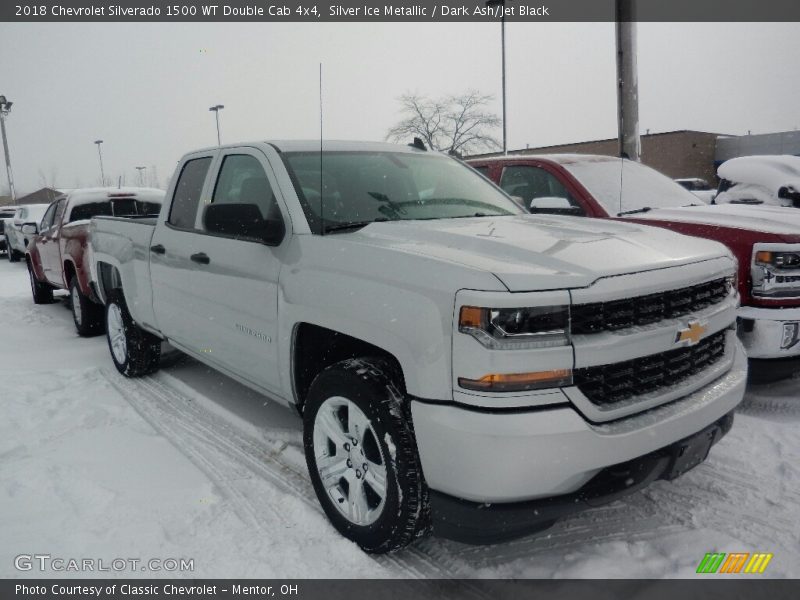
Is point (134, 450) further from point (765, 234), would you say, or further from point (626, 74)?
point (626, 74)

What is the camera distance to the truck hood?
86.2 inches

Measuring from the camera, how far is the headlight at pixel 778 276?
12.8 ft

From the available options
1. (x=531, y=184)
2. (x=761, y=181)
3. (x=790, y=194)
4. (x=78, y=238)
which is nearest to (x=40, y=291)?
(x=78, y=238)

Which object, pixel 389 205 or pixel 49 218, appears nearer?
pixel 389 205

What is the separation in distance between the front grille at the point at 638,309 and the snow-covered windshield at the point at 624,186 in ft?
8.60

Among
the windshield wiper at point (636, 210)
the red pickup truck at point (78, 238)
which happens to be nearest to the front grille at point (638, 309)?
the windshield wiper at point (636, 210)

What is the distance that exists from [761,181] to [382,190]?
521 cm

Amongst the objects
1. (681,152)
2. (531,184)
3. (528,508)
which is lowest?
(528,508)

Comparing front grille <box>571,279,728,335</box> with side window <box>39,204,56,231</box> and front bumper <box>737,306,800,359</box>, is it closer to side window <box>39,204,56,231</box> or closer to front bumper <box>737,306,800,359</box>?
front bumper <box>737,306,800,359</box>

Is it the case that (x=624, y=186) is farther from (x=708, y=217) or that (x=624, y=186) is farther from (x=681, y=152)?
(x=681, y=152)

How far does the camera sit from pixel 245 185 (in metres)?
3.69

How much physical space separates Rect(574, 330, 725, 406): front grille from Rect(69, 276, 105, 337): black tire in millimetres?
6440

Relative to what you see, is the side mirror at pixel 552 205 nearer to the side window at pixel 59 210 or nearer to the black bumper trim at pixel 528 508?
the black bumper trim at pixel 528 508

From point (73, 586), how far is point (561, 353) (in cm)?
220
